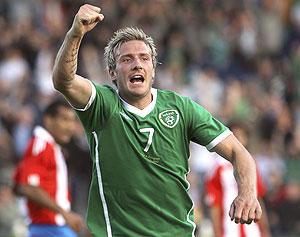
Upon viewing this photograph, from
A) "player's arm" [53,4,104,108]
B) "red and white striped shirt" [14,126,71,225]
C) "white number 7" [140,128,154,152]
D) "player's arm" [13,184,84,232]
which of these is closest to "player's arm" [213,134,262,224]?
"white number 7" [140,128,154,152]

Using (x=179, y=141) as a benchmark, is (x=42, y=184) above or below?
below

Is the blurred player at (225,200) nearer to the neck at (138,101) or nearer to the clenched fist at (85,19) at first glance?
the neck at (138,101)

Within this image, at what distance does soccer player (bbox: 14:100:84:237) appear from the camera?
9.66m

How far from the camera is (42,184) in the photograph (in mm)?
9766

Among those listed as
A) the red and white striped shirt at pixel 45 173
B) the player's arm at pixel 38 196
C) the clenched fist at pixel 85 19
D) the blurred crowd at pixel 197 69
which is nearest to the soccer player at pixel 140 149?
the clenched fist at pixel 85 19

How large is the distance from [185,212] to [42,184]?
11.0 feet

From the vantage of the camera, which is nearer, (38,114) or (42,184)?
(42,184)

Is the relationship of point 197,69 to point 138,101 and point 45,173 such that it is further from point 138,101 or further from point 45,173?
point 138,101

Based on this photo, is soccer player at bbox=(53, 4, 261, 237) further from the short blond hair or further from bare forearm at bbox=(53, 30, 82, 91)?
bare forearm at bbox=(53, 30, 82, 91)

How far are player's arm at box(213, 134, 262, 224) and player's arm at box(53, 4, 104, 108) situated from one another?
940 mm

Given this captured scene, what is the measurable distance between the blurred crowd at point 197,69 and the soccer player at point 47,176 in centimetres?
382

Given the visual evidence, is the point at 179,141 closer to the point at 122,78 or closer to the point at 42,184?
the point at 122,78

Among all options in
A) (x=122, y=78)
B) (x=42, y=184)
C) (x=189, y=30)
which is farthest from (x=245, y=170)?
(x=189, y=30)

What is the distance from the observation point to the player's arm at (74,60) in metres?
6.04
